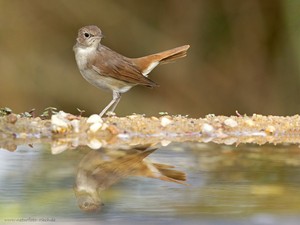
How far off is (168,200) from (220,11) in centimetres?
483

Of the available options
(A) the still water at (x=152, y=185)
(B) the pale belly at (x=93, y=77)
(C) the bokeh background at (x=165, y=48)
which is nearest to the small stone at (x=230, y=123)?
(A) the still water at (x=152, y=185)

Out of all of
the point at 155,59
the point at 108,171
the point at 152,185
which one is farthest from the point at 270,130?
the point at 152,185

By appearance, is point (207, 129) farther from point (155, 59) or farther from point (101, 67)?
point (155, 59)

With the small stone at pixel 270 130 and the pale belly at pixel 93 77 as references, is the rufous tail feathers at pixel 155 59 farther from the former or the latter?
the small stone at pixel 270 130

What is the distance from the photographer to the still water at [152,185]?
6.35ft

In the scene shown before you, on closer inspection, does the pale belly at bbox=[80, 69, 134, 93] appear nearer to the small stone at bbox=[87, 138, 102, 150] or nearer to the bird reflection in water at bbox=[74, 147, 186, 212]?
Answer: the small stone at bbox=[87, 138, 102, 150]

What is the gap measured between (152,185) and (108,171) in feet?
0.77

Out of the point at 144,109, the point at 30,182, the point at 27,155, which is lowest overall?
the point at 30,182

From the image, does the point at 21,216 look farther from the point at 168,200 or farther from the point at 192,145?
the point at 192,145

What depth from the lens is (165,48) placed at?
22.8ft

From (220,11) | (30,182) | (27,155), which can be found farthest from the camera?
(220,11)

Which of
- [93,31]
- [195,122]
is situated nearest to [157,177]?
[195,122]

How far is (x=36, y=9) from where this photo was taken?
23.4 feet

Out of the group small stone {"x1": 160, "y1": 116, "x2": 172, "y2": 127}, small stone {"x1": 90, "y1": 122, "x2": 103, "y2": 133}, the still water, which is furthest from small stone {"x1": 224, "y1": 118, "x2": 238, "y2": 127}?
small stone {"x1": 90, "y1": 122, "x2": 103, "y2": 133}
